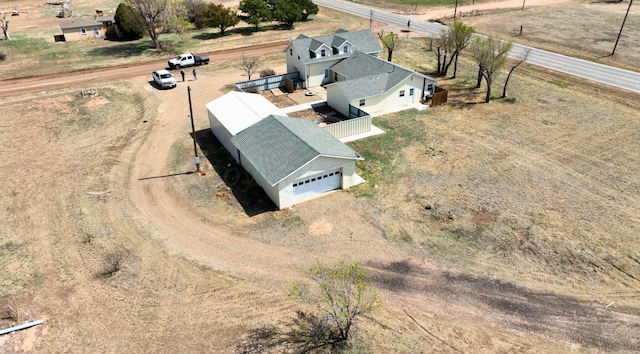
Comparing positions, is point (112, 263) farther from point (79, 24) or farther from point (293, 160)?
point (79, 24)

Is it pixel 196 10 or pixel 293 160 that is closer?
pixel 293 160

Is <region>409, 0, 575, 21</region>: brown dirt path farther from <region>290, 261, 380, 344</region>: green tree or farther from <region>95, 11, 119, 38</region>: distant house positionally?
<region>290, 261, 380, 344</region>: green tree

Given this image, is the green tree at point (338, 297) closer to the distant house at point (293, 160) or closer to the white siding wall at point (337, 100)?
the distant house at point (293, 160)

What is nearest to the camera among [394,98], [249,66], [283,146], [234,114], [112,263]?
[112,263]

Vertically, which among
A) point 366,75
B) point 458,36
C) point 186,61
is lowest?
point 186,61

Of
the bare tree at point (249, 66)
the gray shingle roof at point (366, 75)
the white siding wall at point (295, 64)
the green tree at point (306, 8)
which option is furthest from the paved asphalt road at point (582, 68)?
the bare tree at point (249, 66)

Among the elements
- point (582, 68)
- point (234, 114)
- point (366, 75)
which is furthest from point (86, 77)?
point (582, 68)

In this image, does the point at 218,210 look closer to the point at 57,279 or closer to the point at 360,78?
the point at 57,279

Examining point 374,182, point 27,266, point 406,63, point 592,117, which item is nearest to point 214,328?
point 27,266
